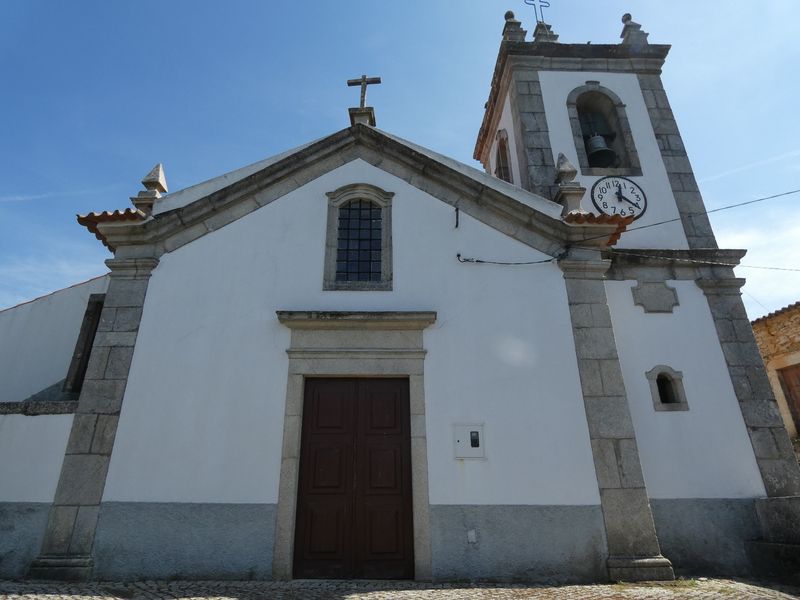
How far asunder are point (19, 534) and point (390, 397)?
469cm

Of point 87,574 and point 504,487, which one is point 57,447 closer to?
point 87,574

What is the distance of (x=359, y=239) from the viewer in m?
7.68

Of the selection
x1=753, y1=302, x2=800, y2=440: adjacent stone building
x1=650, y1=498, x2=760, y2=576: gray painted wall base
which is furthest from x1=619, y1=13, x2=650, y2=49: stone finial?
x1=650, y1=498, x2=760, y2=576: gray painted wall base

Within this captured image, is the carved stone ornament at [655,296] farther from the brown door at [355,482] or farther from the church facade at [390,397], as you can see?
the brown door at [355,482]

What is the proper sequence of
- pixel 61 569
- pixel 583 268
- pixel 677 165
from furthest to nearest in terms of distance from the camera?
pixel 677 165
pixel 583 268
pixel 61 569

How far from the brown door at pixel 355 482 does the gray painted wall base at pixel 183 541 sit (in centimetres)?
53

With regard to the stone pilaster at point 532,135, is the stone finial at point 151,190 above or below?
below

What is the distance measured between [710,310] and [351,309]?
5.79 m

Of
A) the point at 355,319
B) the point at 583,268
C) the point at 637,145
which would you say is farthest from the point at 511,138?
the point at 355,319

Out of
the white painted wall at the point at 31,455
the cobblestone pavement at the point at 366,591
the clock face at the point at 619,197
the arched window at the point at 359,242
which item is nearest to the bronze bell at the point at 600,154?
the clock face at the point at 619,197

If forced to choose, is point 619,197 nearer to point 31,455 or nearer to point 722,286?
point 722,286

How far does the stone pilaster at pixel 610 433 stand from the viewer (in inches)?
223

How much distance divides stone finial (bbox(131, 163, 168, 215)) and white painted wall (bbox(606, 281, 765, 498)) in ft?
24.2

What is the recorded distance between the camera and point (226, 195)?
756 centimetres
